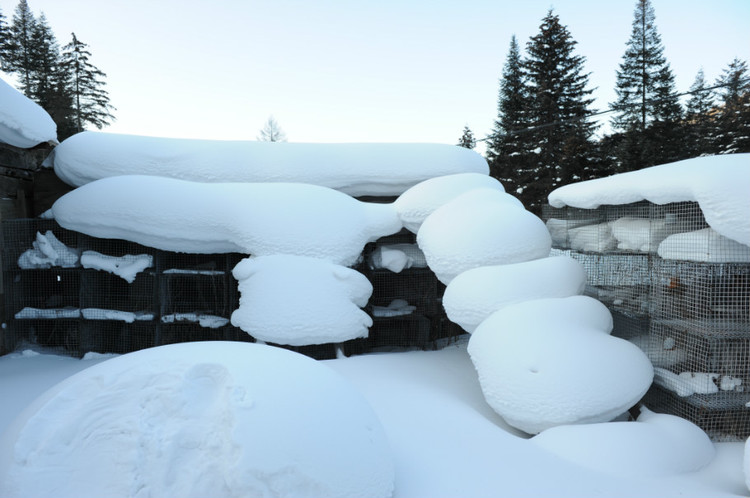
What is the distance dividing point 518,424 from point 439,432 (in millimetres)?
757

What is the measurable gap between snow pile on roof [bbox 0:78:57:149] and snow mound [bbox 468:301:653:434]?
21.8ft

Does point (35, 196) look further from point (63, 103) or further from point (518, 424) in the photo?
point (63, 103)

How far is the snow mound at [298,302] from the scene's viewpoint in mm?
5828

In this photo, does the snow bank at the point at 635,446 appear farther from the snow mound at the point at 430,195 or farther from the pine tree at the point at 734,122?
the pine tree at the point at 734,122

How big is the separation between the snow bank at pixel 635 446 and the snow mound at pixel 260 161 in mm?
5130

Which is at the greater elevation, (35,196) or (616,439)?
(35,196)

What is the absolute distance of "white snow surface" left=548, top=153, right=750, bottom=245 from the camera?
3553 mm

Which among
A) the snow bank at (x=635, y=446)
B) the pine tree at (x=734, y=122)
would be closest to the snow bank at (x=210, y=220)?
the snow bank at (x=635, y=446)

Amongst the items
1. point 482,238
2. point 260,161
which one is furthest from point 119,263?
point 482,238

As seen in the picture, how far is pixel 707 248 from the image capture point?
12.9ft

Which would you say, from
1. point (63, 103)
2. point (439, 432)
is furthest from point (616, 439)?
point (63, 103)

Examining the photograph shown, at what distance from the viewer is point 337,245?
251 inches

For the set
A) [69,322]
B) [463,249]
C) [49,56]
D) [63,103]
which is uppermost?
[49,56]

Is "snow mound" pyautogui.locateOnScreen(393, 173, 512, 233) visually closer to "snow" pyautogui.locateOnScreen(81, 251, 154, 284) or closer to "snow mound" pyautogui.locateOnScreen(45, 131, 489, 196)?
"snow mound" pyautogui.locateOnScreen(45, 131, 489, 196)
